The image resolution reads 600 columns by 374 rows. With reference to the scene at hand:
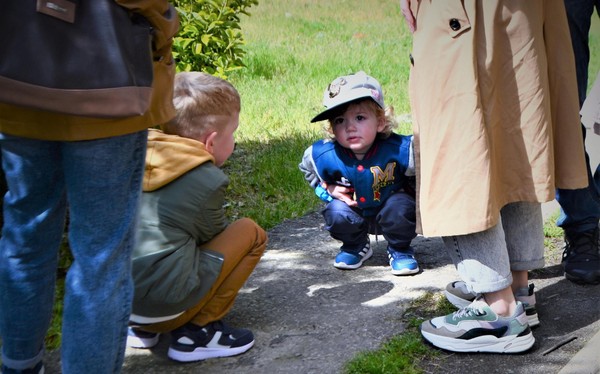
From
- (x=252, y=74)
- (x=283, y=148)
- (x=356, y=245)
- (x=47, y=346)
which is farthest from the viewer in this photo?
(x=252, y=74)

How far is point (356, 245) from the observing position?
441cm

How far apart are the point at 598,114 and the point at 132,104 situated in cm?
230

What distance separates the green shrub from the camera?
596 cm

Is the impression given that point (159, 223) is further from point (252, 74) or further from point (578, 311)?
point (252, 74)

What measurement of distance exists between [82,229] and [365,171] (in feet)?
6.38

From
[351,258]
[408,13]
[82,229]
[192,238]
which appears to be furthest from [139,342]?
[408,13]

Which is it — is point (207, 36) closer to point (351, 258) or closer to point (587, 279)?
point (351, 258)

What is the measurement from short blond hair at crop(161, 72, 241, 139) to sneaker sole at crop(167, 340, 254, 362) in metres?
0.79

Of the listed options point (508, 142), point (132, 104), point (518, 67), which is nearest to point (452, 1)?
point (518, 67)

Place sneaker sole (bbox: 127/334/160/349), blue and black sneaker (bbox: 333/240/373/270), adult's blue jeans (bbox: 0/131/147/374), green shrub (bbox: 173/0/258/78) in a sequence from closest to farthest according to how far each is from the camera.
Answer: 1. adult's blue jeans (bbox: 0/131/147/374)
2. sneaker sole (bbox: 127/334/160/349)
3. blue and black sneaker (bbox: 333/240/373/270)
4. green shrub (bbox: 173/0/258/78)

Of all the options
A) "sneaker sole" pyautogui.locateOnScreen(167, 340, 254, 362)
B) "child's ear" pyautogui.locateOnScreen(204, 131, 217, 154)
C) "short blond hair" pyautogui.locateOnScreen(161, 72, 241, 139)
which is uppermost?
"short blond hair" pyautogui.locateOnScreen(161, 72, 241, 139)

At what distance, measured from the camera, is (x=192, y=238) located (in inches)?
131

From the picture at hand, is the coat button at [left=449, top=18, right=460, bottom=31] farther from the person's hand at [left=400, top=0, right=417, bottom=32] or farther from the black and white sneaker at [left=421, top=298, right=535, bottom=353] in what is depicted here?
the black and white sneaker at [left=421, top=298, right=535, bottom=353]

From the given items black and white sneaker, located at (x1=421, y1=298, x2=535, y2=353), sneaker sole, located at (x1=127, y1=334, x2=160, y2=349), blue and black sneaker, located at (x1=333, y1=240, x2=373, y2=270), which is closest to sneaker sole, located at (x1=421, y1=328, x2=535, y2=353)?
black and white sneaker, located at (x1=421, y1=298, x2=535, y2=353)
